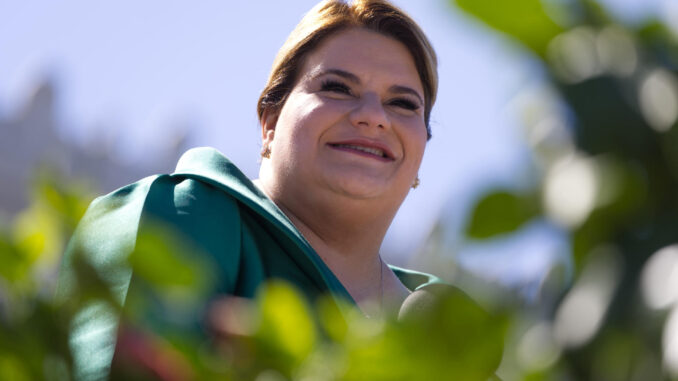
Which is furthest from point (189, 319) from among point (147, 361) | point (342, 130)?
point (342, 130)

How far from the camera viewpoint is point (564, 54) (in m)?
0.36

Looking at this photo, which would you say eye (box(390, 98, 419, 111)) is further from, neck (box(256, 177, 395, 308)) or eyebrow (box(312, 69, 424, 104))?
neck (box(256, 177, 395, 308))

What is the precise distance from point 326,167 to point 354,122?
111 millimetres

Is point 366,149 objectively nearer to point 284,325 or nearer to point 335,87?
point 335,87

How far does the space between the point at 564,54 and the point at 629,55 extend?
26 millimetres

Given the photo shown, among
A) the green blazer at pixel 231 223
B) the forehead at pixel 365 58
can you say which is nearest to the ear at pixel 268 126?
the forehead at pixel 365 58

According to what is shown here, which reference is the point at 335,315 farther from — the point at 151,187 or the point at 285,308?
the point at 151,187

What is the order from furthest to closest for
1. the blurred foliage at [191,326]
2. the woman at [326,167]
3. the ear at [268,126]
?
the ear at [268,126], the woman at [326,167], the blurred foliage at [191,326]

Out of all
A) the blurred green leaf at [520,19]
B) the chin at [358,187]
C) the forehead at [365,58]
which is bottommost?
the chin at [358,187]

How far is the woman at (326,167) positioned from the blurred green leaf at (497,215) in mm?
991

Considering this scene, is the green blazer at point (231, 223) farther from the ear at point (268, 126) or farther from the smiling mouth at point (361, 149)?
the ear at point (268, 126)

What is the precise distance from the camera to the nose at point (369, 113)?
1767 millimetres

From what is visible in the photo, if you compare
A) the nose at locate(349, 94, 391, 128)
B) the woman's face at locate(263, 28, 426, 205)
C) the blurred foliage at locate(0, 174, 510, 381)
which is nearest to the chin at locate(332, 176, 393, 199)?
the woman's face at locate(263, 28, 426, 205)

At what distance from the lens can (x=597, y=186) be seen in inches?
13.0
